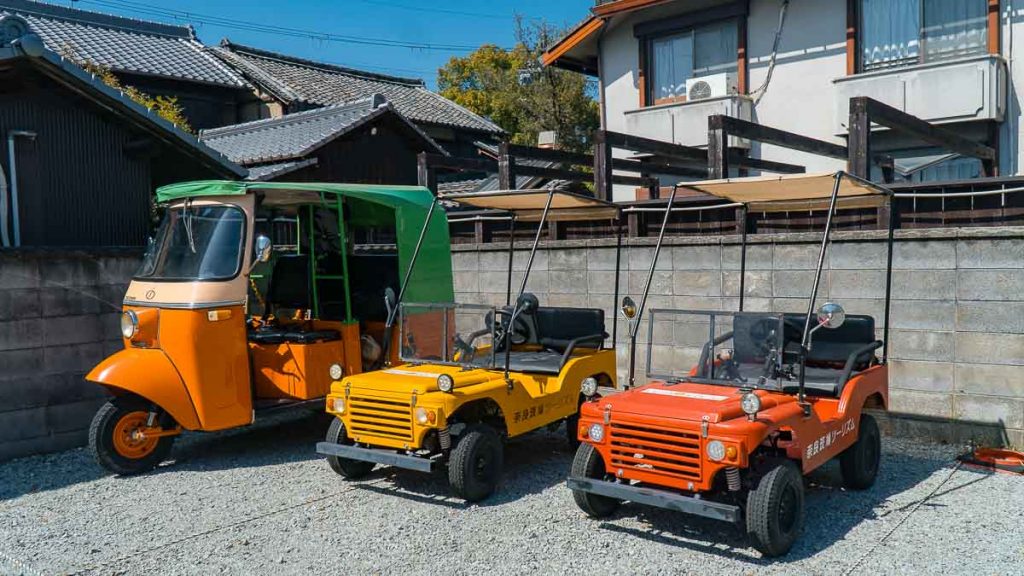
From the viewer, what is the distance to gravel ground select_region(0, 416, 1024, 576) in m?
4.47

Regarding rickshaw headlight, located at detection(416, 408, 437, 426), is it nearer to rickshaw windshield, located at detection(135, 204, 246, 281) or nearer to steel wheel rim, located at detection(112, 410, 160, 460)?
rickshaw windshield, located at detection(135, 204, 246, 281)

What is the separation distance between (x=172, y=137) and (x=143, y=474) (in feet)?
12.2

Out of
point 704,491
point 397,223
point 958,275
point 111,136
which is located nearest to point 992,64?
point 958,275

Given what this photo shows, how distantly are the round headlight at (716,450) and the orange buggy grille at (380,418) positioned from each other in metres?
2.03

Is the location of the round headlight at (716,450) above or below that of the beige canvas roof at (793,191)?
below

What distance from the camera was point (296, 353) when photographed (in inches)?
268

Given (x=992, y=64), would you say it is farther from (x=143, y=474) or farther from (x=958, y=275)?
(x=143, y=474)

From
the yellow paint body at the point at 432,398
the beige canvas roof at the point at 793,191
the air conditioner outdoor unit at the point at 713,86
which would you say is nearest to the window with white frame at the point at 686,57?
the air conditioner outdoor unit at the point at 713,86

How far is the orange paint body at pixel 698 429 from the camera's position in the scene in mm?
4453

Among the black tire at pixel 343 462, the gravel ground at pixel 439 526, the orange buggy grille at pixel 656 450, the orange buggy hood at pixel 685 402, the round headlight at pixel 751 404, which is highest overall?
the round headlight at pixel 751 404

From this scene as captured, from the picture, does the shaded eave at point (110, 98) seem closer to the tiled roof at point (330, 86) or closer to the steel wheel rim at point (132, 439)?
the steel wheel rim at point (132, 439)

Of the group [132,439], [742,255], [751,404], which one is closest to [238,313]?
[132,439]

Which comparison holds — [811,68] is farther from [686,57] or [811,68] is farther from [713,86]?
[686,57]

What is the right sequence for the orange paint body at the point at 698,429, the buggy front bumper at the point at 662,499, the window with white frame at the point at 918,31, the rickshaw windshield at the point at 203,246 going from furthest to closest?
the window with white frame at the point at 918,31 < the rickshaw windshield at the point at 203,246 < the orange paint body at the point at 698,429 < the buggy front bumper at the point at 662,499
